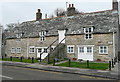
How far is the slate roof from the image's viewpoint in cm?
2391

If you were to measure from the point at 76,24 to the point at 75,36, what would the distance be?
299 cm

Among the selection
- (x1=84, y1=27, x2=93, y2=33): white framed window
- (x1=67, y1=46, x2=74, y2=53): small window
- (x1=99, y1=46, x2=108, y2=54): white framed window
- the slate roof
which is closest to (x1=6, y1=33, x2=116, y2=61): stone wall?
(x1=99, y1=46, x2=108, y2=54): white framed window

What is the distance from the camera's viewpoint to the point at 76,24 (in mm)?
27547

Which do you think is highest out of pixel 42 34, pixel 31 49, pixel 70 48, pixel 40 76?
pixel 42 34

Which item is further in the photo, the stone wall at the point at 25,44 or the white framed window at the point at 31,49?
the white framed window at the point at 31,49

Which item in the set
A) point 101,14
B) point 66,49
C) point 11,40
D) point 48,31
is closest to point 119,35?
point 101,14

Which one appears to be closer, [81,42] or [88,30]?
[88,30]

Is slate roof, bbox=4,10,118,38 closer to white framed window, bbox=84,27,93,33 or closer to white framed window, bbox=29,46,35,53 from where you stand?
white framed window, bbox=84,27,93,33

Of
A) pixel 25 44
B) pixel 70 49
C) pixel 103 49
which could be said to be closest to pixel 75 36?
pixel 70 49

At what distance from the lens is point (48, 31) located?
97.0ft

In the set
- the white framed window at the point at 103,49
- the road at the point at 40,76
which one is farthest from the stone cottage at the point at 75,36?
the road at the point at 40,76

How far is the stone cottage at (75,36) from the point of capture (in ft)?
75.0

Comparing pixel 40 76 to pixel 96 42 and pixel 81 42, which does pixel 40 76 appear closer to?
pixel 96 42

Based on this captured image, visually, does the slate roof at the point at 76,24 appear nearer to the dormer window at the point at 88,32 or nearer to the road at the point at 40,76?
the dormer window at the point at 88,32
